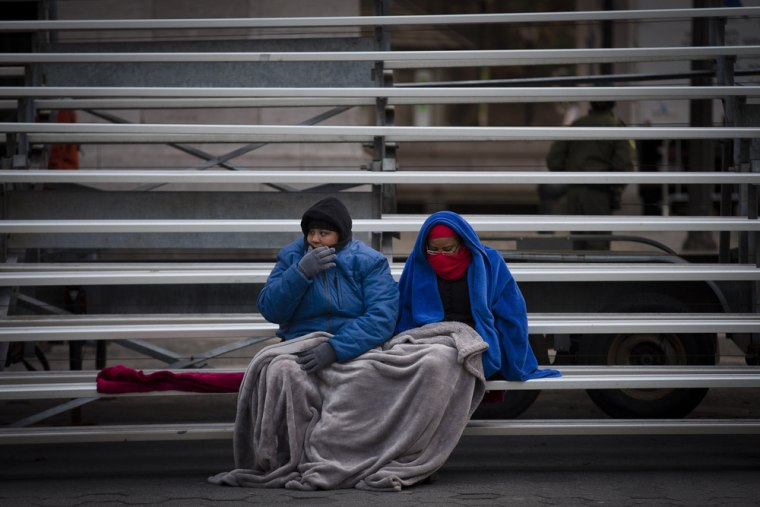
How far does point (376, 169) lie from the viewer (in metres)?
6.53

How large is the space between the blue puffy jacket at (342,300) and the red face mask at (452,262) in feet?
0.77

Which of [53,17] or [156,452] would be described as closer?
[156,452]

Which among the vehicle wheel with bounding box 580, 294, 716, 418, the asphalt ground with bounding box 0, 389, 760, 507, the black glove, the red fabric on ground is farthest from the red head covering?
the vehicle wheel with bounding box 580, 294, 716, 418

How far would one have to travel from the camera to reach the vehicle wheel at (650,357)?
6.20 m

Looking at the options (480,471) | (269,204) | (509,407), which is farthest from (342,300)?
(509,407)

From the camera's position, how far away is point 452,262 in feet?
16.8

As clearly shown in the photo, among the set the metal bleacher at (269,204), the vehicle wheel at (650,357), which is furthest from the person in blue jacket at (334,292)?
the vehicle wheel at (650,357)

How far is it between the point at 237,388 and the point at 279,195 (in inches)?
66.9

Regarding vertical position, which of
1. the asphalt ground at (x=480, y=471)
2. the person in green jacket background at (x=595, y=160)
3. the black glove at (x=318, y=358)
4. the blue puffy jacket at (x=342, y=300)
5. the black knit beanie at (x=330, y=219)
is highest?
the person in green jacket background at (x=595, y=160)

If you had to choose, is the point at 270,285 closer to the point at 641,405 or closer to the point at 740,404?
the point at 641,405

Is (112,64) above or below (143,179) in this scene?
above

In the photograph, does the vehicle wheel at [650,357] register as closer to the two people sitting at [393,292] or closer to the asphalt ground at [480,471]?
the asphalt ground at [480,471]

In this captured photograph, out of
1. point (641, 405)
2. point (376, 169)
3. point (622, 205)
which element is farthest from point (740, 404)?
point (376, 169)

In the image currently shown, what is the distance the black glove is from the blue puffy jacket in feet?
0.25
